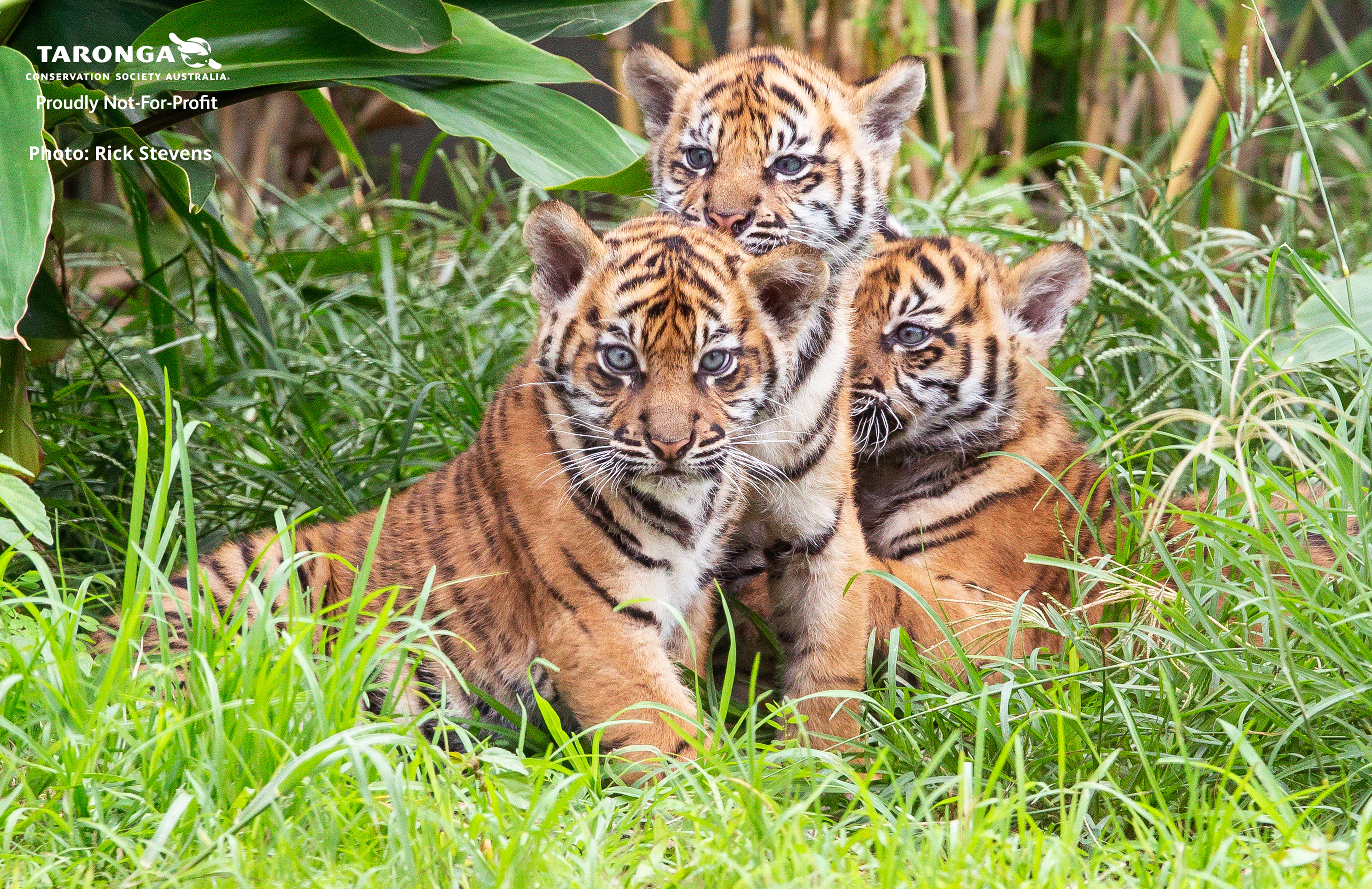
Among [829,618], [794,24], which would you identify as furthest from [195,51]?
[794,24]

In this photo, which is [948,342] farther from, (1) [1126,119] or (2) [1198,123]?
(1) [1126,119]

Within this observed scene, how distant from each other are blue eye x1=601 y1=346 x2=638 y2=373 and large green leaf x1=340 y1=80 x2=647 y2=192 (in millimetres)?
460

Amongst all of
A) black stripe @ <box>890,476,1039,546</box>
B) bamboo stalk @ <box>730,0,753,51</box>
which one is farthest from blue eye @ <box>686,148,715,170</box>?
bamboo stalk @ <box>730,0,753,51</box>

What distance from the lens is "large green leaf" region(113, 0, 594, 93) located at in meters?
3.00

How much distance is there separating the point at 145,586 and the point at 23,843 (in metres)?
0.48

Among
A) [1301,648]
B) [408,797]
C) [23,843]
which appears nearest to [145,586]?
[23,843]

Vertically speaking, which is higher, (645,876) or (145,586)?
(145,586)

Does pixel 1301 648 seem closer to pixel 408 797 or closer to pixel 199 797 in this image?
pixel 408 797

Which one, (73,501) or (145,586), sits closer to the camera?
(145,586)

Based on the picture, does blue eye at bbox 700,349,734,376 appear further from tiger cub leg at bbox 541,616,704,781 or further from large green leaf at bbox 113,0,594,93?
large green leaf at bbox 113,0,594,93

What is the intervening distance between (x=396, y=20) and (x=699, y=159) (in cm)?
80

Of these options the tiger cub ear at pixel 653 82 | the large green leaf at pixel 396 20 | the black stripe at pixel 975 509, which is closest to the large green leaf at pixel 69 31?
the large green leaf at pixel 396 20

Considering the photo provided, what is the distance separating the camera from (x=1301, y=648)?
2.38m

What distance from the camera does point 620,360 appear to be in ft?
8.59
